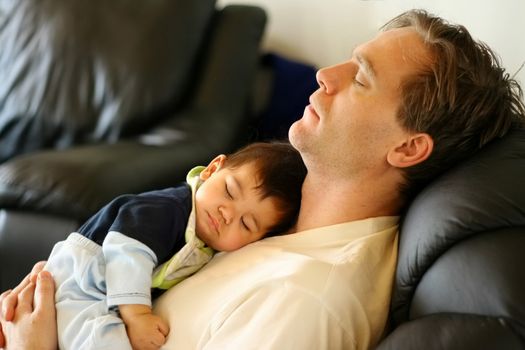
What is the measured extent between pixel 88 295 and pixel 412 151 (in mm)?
725

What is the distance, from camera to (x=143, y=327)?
3.68 ft

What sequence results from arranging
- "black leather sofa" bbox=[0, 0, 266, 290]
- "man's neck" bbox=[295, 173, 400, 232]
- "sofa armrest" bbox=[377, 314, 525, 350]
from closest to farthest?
"sofa armrest" bbox=[377, 314, 525, 350] < "man's neck" bbox=[295, 173, 400, 232] < "black leather sofa" bbox=[0, 0, 266, 290]

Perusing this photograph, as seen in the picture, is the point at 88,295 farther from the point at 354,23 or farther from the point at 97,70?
the point at 354,23

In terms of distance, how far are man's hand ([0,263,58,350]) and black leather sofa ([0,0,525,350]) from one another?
33 centimetres

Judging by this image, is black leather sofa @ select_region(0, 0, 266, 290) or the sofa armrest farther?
black leather sofa @ select_region(0, 0, 266, 290)

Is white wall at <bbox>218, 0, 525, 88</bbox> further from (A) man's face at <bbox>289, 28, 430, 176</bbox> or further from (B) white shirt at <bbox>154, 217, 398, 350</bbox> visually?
(B) white shirt at <bbox>154, 217, 398, 350</bbox>

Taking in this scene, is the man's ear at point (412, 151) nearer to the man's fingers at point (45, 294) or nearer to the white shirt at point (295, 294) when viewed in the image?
the white shirt at point (295, 294)

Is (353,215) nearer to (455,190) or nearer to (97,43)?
(455,190)

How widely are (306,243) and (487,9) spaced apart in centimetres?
96

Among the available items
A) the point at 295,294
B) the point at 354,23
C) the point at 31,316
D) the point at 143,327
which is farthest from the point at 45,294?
the point at 354,23

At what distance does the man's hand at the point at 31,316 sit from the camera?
1185mm

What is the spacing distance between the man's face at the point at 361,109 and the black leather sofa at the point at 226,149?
0.15 m

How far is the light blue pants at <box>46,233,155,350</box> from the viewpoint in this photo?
1.12 meters

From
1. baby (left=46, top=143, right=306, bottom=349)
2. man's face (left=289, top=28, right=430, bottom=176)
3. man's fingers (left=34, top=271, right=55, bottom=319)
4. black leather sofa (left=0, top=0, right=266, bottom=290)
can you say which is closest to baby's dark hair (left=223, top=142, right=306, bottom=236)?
baby (left=46, top=143, right=306, bottom=349)
